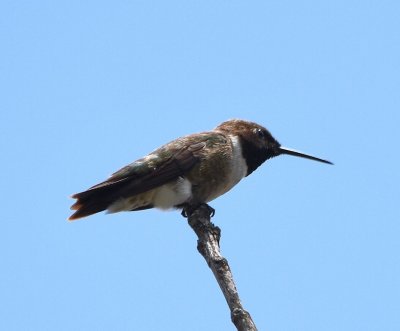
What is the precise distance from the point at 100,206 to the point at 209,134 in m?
1.57

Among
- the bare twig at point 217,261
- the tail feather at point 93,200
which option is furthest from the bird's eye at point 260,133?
the tail feather at point 93,200

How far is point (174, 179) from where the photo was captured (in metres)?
7.42

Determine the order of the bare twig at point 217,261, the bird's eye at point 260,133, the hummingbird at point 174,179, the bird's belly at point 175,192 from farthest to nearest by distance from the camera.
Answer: the bird's eye at point 260,133
the bird's belly at point 175,192
the hummingbird at point 174,179
the bare twig at point 217,261

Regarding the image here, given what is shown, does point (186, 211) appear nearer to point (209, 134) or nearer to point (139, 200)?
point (139, 200)

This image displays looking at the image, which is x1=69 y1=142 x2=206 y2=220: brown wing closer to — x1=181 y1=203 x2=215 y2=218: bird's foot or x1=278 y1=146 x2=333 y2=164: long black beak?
x1=181 y1=203 x2=215 y2=218: bird's foot

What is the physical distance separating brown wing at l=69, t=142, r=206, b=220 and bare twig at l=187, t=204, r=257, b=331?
0.62m

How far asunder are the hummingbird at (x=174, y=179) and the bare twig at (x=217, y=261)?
0.49 meters

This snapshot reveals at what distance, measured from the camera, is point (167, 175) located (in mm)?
7391

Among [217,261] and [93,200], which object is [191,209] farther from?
[217,261]

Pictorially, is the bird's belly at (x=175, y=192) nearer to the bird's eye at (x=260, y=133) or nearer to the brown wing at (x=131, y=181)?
the brown wing at (x=131, y=181)

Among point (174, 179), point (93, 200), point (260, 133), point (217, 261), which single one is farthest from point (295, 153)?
point (217, 261)

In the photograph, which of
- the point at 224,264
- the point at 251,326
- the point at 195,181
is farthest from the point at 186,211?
the point at 251,326

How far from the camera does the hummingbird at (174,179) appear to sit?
7133mm

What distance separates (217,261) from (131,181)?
250cm
